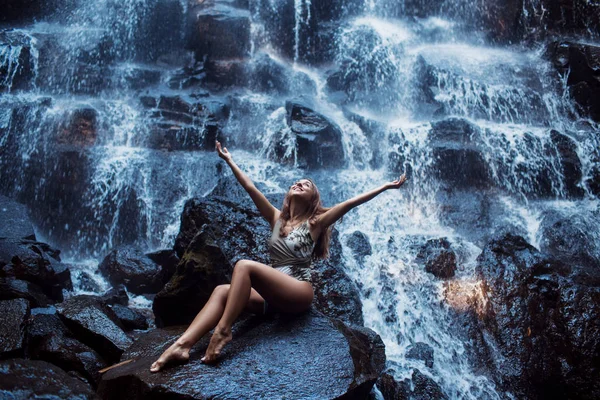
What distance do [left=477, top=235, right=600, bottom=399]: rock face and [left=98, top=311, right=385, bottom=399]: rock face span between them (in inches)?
133

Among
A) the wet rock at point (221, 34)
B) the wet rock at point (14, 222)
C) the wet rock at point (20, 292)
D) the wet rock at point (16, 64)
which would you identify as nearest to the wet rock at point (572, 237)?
the wet rock at point (20, 292)

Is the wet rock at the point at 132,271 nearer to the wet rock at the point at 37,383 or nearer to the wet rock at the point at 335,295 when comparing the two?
the wet rock at the point at 335,295

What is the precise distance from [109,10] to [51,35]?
2.60 m

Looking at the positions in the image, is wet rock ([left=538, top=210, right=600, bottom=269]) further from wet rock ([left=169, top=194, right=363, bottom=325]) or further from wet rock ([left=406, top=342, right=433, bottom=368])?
wet rock ([left=169, top=194, right=363, bottom=325])

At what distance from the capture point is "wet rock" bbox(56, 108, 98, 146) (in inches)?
465

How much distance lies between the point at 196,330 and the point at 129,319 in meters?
2.95

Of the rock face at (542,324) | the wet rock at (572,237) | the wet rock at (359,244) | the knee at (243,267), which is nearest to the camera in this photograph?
the knee at (243,267)

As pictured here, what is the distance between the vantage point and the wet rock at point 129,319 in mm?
5941

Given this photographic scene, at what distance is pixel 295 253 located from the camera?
4074mm

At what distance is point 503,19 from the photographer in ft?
57.0

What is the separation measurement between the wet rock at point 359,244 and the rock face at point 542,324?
2532mm

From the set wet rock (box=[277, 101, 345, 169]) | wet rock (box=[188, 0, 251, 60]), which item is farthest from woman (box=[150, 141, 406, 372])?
wet rock (box=[188, 0, 251, 60])

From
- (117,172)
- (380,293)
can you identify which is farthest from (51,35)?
(380,293)

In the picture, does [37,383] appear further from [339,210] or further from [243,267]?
[339,210]
